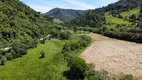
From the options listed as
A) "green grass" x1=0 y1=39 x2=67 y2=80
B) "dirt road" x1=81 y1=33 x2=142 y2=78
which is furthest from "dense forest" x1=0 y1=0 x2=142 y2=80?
"dirt road" x1=81 y1=33 x2=142 y2=78

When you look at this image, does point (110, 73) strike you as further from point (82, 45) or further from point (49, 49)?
point (82, 45)

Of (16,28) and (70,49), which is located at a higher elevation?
(16,28)

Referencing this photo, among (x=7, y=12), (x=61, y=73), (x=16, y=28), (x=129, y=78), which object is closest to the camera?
(x=129, y=78)

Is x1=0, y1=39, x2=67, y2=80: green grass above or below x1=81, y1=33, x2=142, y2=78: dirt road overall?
above

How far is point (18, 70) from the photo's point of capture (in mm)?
83625

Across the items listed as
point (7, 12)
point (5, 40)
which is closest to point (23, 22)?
point (7, 12)

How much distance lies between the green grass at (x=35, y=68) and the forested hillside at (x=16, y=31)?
18.4 ft

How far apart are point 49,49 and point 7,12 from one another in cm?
3781

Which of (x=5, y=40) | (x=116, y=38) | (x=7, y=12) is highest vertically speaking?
(x=7, y=12)

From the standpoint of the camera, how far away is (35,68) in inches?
3391

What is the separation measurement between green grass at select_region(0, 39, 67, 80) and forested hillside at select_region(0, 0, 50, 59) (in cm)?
561

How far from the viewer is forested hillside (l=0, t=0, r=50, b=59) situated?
104238mm

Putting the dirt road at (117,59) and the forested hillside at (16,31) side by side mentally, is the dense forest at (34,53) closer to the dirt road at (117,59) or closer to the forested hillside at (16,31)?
the forested hillside at (16,31)

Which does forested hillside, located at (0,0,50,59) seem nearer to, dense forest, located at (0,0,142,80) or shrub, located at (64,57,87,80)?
dense forest, located at (0,0,142,80)
